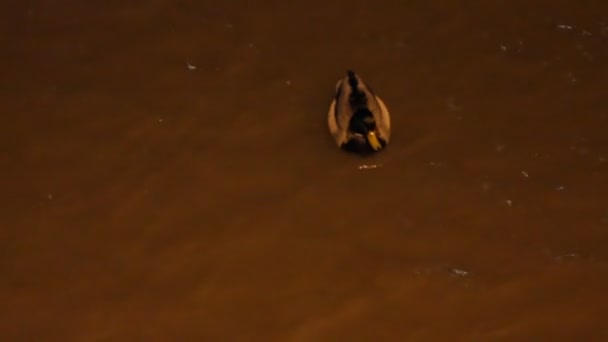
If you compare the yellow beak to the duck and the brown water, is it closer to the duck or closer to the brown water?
the duck

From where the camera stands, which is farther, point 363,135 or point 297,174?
point 297,174

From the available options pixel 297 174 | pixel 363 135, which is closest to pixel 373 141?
pixel 363 135

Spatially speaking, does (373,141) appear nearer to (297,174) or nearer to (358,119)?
(358,119)

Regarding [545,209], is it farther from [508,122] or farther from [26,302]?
[26,302]

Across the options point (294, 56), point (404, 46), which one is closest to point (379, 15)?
point (404, 46)

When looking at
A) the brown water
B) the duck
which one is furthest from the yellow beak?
the brown water

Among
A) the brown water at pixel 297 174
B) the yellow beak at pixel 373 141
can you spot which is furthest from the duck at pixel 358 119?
the brown water at pixel 297 174
